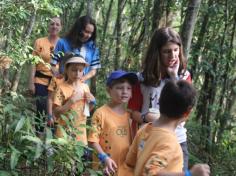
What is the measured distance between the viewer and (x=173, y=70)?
10.9 ft

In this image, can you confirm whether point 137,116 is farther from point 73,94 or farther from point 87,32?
point 87,32

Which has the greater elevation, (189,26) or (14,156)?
(189,26)

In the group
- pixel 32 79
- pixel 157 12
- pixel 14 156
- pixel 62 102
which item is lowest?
pixel 14 156

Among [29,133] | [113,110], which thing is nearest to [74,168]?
[29,133]

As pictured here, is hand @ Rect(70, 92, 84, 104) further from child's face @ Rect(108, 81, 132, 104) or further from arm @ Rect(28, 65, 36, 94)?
arm @ Rect(28, 65, 36, 94)

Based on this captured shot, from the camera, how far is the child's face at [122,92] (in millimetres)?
3586

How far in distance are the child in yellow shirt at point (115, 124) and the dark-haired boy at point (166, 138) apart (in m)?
0.87

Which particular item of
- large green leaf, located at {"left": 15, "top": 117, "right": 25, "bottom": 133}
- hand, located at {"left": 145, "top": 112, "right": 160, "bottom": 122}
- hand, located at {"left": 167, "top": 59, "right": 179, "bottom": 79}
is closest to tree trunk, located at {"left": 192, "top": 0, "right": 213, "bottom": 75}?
hand, located at {"left": 167, "top": 59, "right": 179, "bottom": 79}

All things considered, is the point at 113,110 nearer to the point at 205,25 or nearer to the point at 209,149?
the point at 209,149

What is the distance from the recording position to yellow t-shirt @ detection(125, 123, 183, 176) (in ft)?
7.56

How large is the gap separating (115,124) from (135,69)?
4.05m

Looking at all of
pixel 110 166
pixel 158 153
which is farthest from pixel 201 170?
pixel 110 166

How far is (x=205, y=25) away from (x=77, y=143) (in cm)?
444

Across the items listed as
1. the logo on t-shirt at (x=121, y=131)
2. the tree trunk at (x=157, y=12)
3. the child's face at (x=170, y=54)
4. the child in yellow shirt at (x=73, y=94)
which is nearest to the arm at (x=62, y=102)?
the child in yellow shirt at (x=73, y=94)
